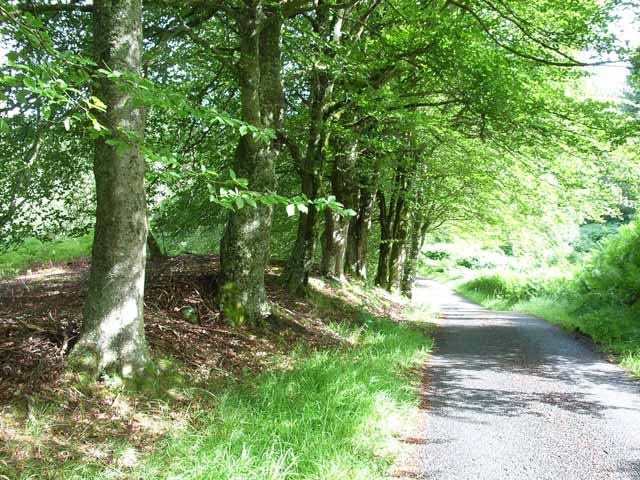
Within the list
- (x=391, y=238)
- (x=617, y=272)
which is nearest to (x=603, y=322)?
(x=617, y=272)

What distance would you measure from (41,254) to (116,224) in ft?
51.2

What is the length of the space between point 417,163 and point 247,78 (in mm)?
10696

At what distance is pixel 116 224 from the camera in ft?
15.8

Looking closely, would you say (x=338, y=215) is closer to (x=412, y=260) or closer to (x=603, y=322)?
(x=603, y=322)

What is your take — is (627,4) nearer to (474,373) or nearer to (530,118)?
(530,118)

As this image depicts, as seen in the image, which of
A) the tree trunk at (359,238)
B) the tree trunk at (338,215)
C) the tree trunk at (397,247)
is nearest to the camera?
the tree trunk at (338,215)

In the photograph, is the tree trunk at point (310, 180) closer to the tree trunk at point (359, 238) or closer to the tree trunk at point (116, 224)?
the tree trunk at point (116, 224)

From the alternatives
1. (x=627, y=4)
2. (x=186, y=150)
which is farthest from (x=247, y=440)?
(x=627, y=4)

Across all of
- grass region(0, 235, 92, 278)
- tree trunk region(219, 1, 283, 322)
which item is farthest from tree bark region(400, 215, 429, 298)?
tree trunk region(219, 1, 283, 322)

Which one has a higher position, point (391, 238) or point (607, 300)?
point (391, 238)

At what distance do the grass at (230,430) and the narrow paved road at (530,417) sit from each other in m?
0.56

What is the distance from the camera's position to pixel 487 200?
19609 millimetres

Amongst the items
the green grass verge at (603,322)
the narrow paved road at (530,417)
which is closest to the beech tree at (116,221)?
the narrow paved road at (530,417)

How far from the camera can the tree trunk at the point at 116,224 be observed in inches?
185
